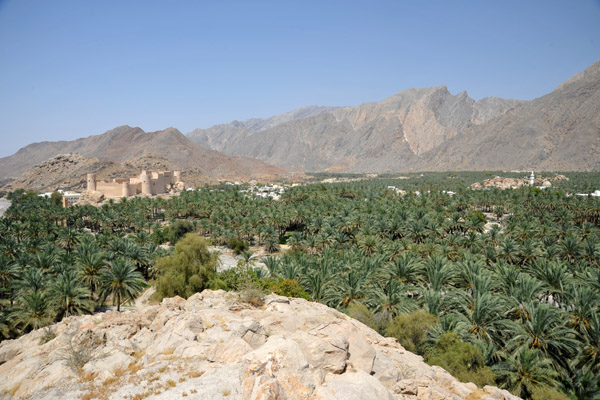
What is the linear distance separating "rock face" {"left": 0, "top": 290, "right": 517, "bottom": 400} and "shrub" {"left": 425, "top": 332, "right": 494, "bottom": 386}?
148 inches

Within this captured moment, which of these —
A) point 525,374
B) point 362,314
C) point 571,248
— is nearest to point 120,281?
point 362,314

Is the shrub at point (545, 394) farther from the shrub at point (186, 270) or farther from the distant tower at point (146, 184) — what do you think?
the distant tower at point (146, 184)

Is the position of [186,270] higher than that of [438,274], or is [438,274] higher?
[186,270]

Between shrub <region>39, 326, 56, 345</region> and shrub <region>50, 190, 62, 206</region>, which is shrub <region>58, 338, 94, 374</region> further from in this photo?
shrub <region>50, 190, 62, 206</region>

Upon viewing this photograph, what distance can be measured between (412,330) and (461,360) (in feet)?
9.59

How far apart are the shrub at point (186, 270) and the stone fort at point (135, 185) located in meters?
71.8

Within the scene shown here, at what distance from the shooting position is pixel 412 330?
19.1 m

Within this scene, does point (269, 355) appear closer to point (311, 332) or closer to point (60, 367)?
point (311, 332)

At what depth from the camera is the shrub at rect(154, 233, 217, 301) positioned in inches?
1085

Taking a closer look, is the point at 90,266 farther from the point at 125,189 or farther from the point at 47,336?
the point at 125,189

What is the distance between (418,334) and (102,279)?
20740 mm

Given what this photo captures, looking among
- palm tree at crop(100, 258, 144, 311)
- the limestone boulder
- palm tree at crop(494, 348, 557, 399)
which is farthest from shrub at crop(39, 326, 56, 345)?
palm tree at crop(494, 348, 557, 399)

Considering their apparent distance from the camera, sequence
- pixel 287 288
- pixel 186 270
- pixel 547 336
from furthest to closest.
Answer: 1. pixel 186 270
2. pixel 287 288
3. pixel 547 336

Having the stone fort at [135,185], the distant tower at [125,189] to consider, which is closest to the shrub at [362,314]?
the distant tower at [125,189]
